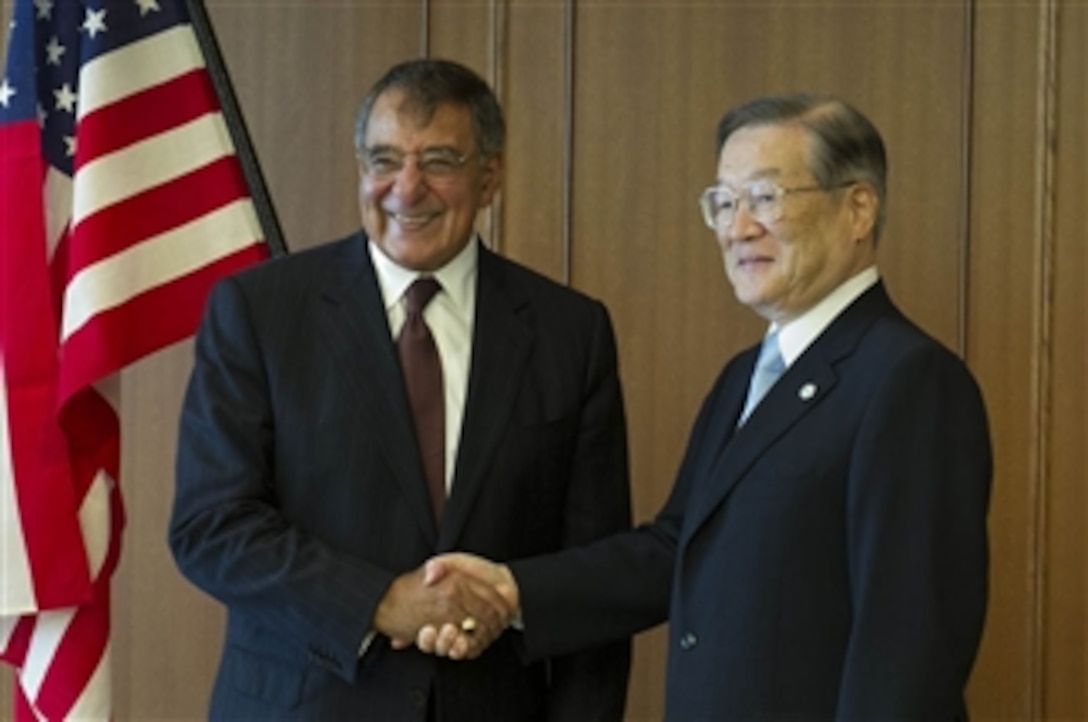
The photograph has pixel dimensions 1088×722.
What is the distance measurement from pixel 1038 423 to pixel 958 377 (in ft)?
6.32

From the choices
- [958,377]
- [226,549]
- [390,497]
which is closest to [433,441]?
[390,497]

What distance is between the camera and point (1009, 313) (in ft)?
13.8

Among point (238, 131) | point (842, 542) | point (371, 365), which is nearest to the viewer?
point (842, 542)

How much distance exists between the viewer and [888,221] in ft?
13.8

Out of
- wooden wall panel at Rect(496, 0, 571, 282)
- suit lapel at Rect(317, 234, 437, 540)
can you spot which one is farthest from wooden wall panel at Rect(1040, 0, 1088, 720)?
suit lapel at Rect(317, 234, 437, 540)

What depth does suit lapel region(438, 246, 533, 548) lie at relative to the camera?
2758 millimetres

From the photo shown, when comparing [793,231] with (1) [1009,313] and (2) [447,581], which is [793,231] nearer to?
(2) [447,581]

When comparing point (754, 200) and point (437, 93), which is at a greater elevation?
point (437, 93)

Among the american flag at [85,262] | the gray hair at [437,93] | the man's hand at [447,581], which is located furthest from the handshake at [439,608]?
the american flag at [85,262]

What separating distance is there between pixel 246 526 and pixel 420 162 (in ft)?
2.11

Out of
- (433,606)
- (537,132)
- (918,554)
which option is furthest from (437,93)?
(537,132)

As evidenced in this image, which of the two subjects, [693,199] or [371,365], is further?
[693,199]

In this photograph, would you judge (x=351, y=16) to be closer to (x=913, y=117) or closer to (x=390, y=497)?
(x=913, y=117)

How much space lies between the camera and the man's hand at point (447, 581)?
8.71ft
